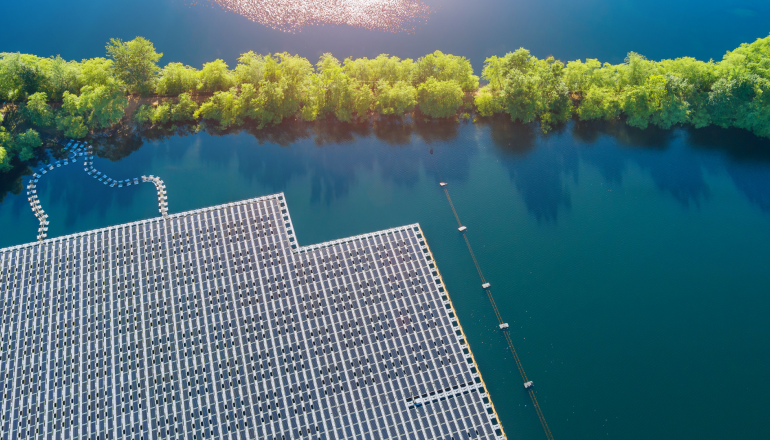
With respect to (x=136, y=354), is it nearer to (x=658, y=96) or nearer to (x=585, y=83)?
(x=585, y=83)

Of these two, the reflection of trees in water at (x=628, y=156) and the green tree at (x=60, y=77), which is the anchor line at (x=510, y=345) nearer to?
the reflection of trees in water at (x=628, y=156)

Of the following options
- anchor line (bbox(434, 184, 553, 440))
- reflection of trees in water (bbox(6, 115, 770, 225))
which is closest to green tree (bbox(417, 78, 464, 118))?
reflection of trees in water (bbox(6, 115, 770, 225))

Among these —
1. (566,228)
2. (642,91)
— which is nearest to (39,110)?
(566,228)

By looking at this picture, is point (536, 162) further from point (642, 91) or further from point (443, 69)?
point (443, 69)

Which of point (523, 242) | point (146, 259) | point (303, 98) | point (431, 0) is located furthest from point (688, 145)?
point (146, 259)

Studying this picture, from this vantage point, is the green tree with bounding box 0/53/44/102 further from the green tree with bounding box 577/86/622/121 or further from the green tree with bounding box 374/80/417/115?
the green tree with bounding box 577/86/622/121

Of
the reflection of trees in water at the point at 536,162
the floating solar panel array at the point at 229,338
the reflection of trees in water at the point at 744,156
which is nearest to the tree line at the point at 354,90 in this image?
the reflection of trees in water at the point at 744,156
